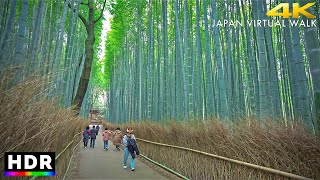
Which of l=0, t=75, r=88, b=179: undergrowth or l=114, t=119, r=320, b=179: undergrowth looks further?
l=114, t=119, r=320, b=179: undergrowth

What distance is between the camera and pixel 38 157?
251cm

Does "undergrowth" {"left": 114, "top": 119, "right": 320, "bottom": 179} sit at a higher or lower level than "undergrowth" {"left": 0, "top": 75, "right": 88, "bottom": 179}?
lower

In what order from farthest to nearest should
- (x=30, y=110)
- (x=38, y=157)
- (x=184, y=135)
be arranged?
1. (x=184, y=135)
2. (x=38, y=157)
3. (x=30, y=110)

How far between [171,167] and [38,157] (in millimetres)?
4349

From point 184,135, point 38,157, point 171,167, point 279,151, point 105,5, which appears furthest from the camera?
point 105,5

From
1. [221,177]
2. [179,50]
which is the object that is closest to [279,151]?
[221,177]

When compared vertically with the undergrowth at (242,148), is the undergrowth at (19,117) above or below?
above

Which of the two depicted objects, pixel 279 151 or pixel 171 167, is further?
pixel 171 167

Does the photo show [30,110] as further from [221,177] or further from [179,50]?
[179,50]

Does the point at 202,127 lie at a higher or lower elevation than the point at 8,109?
lower

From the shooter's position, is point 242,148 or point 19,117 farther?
point 242,148

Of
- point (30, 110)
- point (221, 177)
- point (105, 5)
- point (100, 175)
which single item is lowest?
point (100, 175)

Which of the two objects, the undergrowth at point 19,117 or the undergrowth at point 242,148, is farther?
the undergrowth at point 242,148

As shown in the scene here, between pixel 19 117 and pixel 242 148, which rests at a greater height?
pixel 19 117
